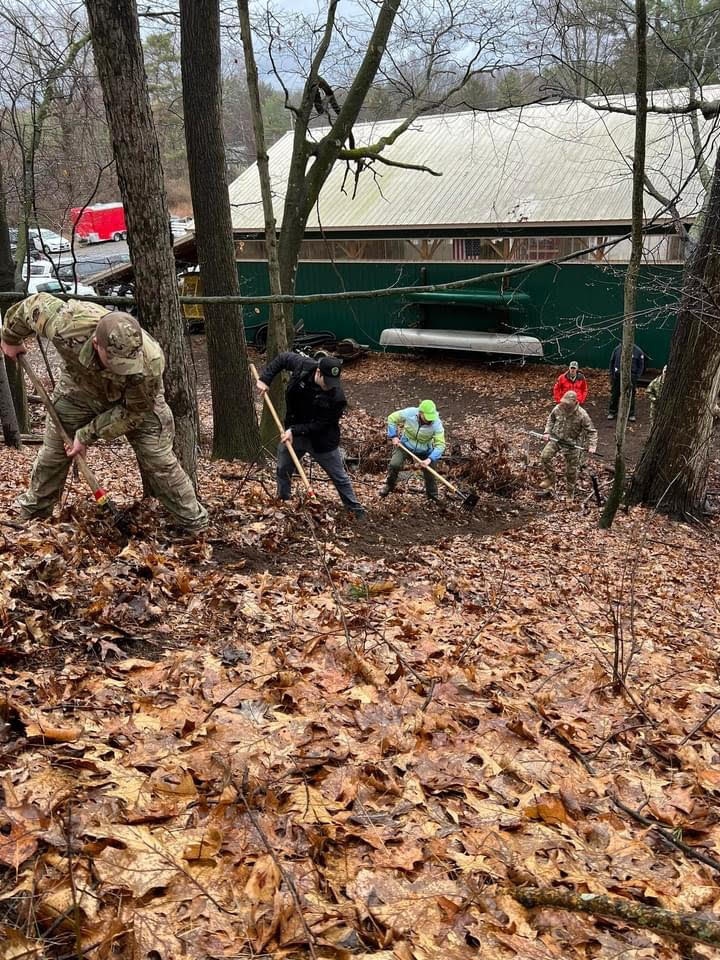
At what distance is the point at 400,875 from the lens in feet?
8.04

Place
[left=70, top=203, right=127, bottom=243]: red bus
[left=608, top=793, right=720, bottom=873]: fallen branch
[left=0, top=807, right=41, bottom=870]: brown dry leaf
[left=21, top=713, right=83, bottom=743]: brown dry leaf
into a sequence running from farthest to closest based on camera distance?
[left=70, top=203, right=127, bottom=243]: red bus, [left=21, top=713, right=83, bottom=743]: brown dry leaf, [left=608, top=793, right=720, bottom=873]: fallen branch, [left=0, top=807, right=41, bottom=870]: brown dry leaf

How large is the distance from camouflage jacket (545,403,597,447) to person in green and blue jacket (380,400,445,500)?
8.68ft

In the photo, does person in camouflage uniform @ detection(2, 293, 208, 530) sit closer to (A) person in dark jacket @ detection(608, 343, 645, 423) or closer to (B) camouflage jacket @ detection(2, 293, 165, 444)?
(B) camouflage jacket @ detection(2, 293, 165, 444)

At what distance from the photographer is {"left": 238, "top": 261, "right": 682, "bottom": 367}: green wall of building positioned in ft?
58.1

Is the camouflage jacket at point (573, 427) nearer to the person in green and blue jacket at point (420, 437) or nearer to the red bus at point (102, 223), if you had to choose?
the person in green and blue jacket at point (420, 437)

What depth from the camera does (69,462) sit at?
17.7 feet

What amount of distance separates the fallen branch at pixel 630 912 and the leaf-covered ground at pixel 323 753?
0.20 feet

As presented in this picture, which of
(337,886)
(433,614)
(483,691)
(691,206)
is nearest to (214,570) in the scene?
(433,614)

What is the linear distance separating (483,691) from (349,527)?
148 inches

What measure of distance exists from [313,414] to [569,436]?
5.01 m

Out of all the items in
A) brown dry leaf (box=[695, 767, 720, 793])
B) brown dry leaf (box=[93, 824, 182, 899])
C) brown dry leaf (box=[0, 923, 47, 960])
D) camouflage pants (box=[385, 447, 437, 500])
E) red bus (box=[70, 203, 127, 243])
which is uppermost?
red bus (box=[70, 203, 127, 243])

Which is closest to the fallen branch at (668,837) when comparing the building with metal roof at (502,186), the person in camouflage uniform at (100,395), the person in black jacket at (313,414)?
the person in camouflage uniform at (100,395)

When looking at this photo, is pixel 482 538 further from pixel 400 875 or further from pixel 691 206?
pixel 691 206

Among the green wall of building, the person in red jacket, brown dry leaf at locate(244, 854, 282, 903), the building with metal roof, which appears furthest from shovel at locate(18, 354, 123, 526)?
the building with metal roof
